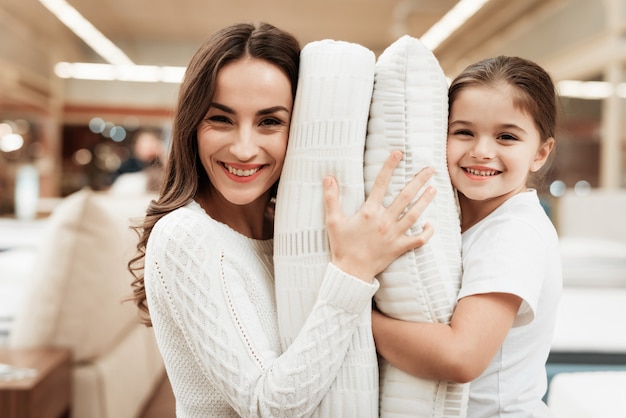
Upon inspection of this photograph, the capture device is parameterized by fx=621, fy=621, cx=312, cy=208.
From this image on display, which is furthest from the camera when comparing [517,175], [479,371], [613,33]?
[613,33]

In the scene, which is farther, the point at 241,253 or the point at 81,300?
the point at 81,300

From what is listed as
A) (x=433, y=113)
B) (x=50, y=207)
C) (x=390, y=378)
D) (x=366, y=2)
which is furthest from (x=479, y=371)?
(x=50, y=207)

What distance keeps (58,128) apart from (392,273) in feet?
36.3

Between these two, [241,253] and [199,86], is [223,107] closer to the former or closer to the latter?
[199,86]

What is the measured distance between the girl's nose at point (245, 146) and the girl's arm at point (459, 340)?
0.37 metres

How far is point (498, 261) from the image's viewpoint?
3.18 feet

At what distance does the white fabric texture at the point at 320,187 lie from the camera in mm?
990

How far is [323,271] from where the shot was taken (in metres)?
1.00

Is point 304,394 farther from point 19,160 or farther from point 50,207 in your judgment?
point 19,160

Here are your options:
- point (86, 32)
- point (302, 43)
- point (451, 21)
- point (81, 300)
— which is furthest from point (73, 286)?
point (86, 32)

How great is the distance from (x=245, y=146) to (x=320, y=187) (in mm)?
147

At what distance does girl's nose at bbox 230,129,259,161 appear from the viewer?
1.05 metres

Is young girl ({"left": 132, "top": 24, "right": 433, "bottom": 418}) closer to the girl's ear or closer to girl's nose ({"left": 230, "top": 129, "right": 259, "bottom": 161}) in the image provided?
girl's nose ({"left": 230, "top": 129, "right": 259, "bottom": 161})

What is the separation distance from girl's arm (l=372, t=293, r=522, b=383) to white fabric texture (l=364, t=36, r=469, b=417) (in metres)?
0.03
